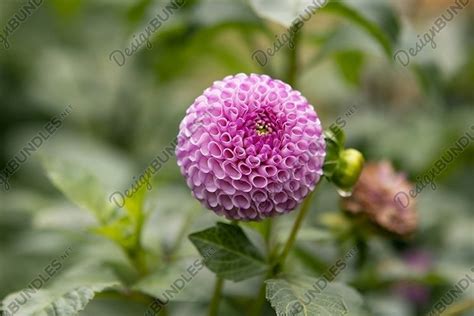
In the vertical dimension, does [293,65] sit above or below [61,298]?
above

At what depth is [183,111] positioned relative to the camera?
6.85 ft

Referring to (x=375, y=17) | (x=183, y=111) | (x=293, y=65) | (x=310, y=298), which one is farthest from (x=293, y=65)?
(x=183, y=111)

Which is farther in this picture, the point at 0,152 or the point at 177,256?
the point at 0,152

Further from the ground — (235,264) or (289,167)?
(289,167)

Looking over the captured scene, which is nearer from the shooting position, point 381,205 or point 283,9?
point 283,9

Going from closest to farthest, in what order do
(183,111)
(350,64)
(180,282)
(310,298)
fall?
(310,298) → (180,282) → (350,64) → (183,111)

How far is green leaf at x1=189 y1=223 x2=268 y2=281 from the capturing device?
2.78 ft

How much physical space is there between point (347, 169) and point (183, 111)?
4.07ft

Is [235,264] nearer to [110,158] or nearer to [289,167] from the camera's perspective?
[289,167]

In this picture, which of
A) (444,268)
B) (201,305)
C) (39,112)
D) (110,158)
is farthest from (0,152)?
(444,268)

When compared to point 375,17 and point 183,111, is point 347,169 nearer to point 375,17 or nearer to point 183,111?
point 375,17

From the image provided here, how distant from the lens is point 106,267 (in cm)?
102

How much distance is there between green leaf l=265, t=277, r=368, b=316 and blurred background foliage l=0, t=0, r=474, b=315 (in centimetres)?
17

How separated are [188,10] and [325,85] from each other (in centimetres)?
88
